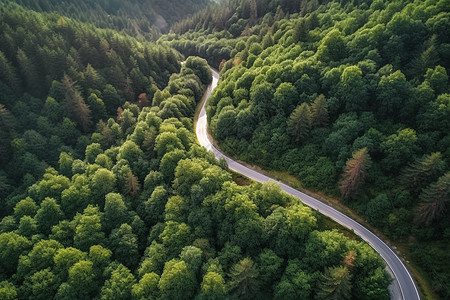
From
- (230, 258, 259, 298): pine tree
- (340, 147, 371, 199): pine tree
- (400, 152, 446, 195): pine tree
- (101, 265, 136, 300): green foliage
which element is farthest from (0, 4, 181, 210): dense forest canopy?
(400, 152, 446, 195): pine tree

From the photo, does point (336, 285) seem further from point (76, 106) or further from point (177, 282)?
point (76, 106)

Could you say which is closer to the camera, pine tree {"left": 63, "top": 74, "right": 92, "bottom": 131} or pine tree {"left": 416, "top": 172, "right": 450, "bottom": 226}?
pine tree {"left": 416, "top": 172, "right": 450, "bottom": 226}

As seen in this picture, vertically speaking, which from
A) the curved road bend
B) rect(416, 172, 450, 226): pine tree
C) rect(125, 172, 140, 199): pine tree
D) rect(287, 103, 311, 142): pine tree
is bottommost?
the curved road bend

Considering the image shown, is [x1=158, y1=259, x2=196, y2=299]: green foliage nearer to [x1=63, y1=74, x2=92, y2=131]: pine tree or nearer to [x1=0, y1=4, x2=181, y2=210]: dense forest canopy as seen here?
[x1=0, y1=4, x2=181, y2=210]: dense forest canopy

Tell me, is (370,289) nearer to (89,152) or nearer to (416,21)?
(416,21)

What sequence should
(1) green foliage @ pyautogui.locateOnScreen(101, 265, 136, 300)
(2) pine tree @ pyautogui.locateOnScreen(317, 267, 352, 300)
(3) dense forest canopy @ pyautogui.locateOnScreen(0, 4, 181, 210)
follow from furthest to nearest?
1. (3) dense forest canopy @ pyautogui.locateOnScreen(0, 4, 181, 210)
2. (1) green foliage @ pyautogui.locateOnScreen(101, 265, 136, 300)
3. (2) pine tree @ pyautogui.locateOnScreen(317, 267, 352, 300)

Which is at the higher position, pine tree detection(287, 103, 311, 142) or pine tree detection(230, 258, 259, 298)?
pine tree detection(287, 103, 311, 142)

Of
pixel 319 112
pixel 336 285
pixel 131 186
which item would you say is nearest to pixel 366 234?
pixel 336 285

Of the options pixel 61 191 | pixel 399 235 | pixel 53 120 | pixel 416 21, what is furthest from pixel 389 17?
pixel 53 120
